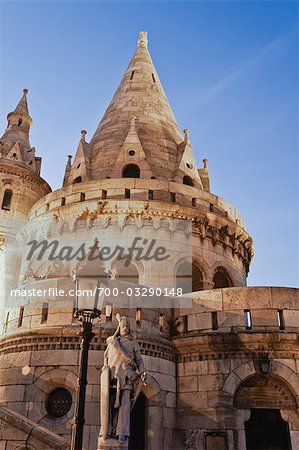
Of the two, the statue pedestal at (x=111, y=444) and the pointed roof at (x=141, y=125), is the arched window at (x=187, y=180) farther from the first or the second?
the statue pedestal at (x=111, y=444)

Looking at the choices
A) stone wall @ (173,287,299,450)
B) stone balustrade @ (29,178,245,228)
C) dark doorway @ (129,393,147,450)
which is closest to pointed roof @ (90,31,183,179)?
stone balustrade @ (29,178,245,228)

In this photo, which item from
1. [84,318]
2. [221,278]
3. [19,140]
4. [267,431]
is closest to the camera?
[84,318]

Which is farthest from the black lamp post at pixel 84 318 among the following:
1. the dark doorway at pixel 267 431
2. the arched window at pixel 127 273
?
the arched window at pixel 127 273

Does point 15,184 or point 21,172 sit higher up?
point 21,172

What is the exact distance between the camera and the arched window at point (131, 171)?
1967cm

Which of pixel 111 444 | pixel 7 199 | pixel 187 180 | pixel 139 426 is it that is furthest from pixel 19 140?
pixel 111 444

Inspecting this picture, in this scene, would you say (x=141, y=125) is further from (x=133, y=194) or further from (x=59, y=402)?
(x=59, y=402)

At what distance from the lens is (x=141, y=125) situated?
Result: 21703 mm

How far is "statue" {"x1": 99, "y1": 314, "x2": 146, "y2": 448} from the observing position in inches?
301

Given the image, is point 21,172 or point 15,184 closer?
point 15,184

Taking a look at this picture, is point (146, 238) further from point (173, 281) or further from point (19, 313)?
point (19, 313)

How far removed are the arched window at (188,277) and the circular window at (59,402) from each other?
617 cm

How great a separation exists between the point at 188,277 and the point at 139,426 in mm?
6320

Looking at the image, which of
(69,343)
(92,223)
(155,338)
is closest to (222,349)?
(155,338)
